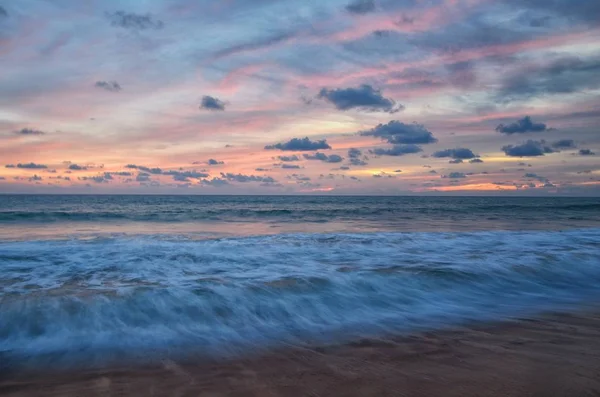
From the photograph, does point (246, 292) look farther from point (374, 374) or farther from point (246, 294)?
point (374, 374)

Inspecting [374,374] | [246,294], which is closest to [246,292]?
[246,294]

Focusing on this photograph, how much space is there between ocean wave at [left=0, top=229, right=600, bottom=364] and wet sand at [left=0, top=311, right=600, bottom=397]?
52cm

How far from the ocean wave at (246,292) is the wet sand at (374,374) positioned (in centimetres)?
52

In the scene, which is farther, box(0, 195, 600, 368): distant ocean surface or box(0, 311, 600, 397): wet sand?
box(0, 195, 600, 368): distant ocean surface

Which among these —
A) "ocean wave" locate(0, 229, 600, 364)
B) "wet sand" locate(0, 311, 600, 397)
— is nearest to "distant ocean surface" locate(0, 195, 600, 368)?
"ocean wave" locate(0, 229, 600, 364)

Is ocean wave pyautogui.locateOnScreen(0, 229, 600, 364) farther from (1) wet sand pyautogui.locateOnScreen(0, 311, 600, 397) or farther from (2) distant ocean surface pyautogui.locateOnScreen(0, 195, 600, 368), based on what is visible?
(1) wet sand pyautogui.locateOnScreen(0, 311, 600, 397)

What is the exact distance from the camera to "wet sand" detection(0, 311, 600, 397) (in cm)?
368

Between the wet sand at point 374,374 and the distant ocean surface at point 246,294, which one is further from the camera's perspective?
the distant ocean surface at point 246,294

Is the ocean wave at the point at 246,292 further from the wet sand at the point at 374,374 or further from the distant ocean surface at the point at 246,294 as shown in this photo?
the wet sand at the point at 374,374

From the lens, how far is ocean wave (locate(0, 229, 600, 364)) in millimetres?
5184

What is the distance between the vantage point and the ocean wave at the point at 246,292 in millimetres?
5184

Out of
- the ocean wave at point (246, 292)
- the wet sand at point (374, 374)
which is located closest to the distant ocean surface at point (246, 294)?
the ocean wave at point (246, 292)

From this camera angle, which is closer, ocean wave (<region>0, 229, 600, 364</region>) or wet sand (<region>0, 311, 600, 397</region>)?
wet sand (<region>0, 311, 600, 397</region>)

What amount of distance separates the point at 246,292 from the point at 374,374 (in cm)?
333
